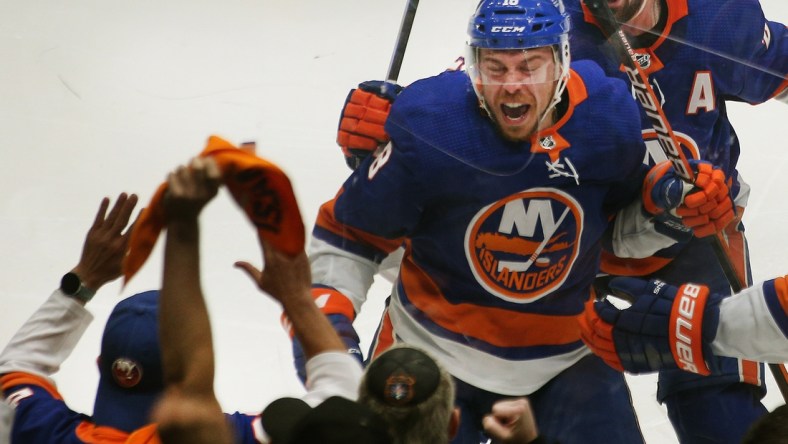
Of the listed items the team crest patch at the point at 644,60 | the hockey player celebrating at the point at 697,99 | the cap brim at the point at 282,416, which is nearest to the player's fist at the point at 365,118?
the hockey player celebrating at the point at 697,99

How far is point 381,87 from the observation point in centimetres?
257

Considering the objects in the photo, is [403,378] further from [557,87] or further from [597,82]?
[597,82]

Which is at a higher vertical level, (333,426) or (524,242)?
(333,426)

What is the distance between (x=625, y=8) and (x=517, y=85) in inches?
14.8

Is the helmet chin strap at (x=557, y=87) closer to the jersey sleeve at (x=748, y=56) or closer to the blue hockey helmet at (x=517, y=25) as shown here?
the blue hockey helmet at (x=517, y=25)

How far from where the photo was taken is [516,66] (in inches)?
92.6

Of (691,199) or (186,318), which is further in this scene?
(691,199)

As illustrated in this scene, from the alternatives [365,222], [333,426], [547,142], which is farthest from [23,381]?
[547,142]

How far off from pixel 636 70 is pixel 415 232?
20.2 inches

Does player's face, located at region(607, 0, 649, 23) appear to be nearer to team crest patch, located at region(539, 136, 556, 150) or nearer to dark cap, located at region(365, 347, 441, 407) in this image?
team crest patch, located at region(539, 136, 556, 150)

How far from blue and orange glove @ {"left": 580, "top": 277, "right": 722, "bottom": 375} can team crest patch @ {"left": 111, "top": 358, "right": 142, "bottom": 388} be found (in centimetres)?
88

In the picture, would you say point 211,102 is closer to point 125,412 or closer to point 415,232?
point 415,232

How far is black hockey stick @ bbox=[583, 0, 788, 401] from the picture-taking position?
8.22ft

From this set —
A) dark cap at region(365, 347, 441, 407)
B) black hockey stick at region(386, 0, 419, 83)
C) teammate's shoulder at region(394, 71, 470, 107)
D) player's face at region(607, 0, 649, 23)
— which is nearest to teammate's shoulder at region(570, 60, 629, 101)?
player's face at region(607, 0, 649, 23)
